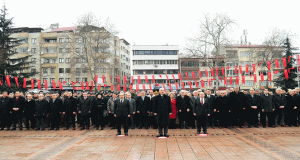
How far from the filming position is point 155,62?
69188mm

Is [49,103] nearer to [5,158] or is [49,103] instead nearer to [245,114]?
[5,158]

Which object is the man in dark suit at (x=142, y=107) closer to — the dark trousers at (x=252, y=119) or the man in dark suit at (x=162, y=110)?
the man in dark suit at (x=162, y=110)

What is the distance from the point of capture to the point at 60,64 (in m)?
62.2

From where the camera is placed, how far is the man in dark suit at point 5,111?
13398 mm

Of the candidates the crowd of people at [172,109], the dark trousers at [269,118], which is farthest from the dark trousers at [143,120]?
the dark trousers at [269,118]

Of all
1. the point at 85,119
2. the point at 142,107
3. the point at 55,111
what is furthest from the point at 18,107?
the point at 142,107

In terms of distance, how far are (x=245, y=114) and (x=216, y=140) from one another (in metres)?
4.84

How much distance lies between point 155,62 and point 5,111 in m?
56.9

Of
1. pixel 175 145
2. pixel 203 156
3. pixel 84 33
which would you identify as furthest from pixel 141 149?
pixel 84 33

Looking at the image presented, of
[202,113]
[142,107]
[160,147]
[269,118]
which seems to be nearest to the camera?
[160,147]

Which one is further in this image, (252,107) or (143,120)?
(143,120)

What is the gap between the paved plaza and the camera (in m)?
7.16

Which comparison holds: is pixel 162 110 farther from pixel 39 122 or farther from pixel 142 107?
pixel 39 122

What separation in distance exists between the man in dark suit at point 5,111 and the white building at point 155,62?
5451 cm
